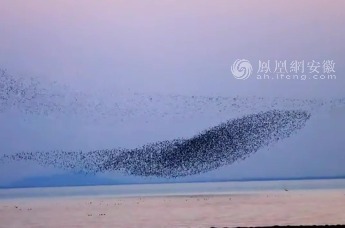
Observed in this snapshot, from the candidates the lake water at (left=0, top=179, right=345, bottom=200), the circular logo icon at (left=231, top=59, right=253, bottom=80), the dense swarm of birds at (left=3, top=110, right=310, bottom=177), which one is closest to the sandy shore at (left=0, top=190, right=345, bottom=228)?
the lake water at (left=0, top=179, right=345, bottom=200)

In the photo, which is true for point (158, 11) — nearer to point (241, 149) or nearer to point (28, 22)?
point (28, 22)

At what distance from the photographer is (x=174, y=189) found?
2223 mm

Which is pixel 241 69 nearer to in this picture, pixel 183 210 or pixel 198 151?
pixel 198 151

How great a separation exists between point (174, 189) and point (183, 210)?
14 cm

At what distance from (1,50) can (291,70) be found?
1.50 m

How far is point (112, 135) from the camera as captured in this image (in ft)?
7.27

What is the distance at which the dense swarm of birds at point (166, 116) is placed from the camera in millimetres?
2184

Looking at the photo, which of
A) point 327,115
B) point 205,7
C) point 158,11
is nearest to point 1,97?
point 158,11

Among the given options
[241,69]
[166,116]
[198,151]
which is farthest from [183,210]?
[241,69]

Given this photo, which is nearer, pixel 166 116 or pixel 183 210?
pixel 183 210

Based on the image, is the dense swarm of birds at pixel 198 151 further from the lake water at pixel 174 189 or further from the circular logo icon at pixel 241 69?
the circular logo icon at pixel 241 69

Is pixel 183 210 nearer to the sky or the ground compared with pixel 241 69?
nearer to the ground

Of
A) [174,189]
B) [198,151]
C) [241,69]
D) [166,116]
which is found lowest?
[174,189]

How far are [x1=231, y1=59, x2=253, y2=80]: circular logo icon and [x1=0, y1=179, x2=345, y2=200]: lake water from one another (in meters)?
0.57
